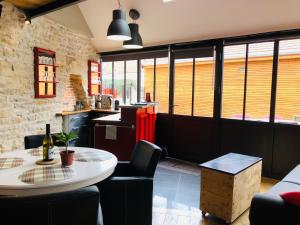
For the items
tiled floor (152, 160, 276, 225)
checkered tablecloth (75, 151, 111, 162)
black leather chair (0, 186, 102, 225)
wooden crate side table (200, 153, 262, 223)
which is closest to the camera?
black leather chair (0, 186, 102, 225)

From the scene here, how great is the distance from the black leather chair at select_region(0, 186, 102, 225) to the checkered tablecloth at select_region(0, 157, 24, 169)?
849 millimetres

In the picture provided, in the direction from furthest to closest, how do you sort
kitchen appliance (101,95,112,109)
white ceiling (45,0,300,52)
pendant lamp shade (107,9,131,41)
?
kitchen appliance (101,95,112,109), white ceiling (45,0,300,52), pendant lamp shade (107,9,131,41)

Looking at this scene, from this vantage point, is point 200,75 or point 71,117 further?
point 71,117

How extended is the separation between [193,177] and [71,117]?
2.86 metres

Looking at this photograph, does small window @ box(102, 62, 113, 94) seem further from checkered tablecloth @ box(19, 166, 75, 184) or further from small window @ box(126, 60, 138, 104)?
checkered tablecloth @ box(19, 166, 75, 184)

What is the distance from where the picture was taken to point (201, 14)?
4.11 metres

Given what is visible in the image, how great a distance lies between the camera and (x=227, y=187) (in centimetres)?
254

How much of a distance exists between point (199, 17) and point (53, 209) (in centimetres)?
387

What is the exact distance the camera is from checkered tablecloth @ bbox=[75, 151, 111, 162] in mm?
2178

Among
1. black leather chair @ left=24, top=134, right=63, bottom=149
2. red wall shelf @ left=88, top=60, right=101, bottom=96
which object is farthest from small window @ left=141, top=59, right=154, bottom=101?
black leather chair @ left=24, top=134, right=63, bottom=149

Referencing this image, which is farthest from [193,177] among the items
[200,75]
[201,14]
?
[201,14]

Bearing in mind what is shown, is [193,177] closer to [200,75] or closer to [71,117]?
[200,75]

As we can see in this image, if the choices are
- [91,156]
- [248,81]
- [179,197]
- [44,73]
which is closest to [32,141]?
[91,156]

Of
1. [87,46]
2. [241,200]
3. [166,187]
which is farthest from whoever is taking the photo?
[87,46]
